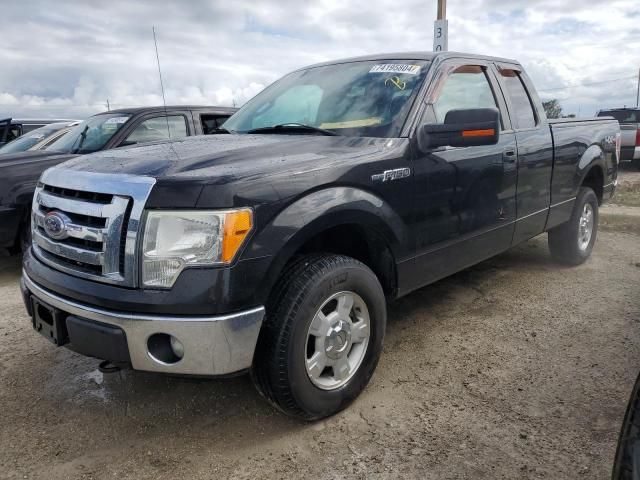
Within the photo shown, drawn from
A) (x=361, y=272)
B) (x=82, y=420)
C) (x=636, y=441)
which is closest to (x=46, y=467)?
(x=82, y=420)

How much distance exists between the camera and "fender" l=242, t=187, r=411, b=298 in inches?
87.1

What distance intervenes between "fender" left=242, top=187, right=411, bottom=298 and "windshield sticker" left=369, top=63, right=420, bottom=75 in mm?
1045

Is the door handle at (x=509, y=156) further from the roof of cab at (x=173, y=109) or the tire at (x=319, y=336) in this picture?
the roof of cab at (x=173, y=109)

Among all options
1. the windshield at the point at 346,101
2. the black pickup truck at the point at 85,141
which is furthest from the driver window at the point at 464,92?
the black pickup truck at the point at 85,141

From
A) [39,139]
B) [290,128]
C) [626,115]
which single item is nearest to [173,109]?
[39,139]

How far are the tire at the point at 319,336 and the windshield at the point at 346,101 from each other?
94cm

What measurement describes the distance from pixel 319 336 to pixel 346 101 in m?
1.54

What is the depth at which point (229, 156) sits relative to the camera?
2.45m

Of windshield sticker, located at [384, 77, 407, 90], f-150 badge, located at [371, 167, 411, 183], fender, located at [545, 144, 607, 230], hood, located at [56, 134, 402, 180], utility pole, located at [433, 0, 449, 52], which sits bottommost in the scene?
fender, located at [545, 144, 607, 230]

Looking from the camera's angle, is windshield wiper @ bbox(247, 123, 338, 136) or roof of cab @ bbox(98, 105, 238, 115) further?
roof of cab @ bbox(98, 105, 238, 115)

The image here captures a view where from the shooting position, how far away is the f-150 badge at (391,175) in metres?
2.71

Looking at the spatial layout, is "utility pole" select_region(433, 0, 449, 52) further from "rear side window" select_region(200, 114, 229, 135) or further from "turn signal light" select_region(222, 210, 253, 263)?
"turn signal light" select_region(222, 210, 253, 263)

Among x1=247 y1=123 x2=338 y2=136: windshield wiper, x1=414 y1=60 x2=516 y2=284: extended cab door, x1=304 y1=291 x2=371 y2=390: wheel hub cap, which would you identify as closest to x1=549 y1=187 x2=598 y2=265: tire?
x1=414 y1=60 x2=516 y2=284: extended cab door

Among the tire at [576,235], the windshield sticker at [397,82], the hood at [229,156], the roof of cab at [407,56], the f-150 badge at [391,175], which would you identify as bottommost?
the tire at [576,235]
